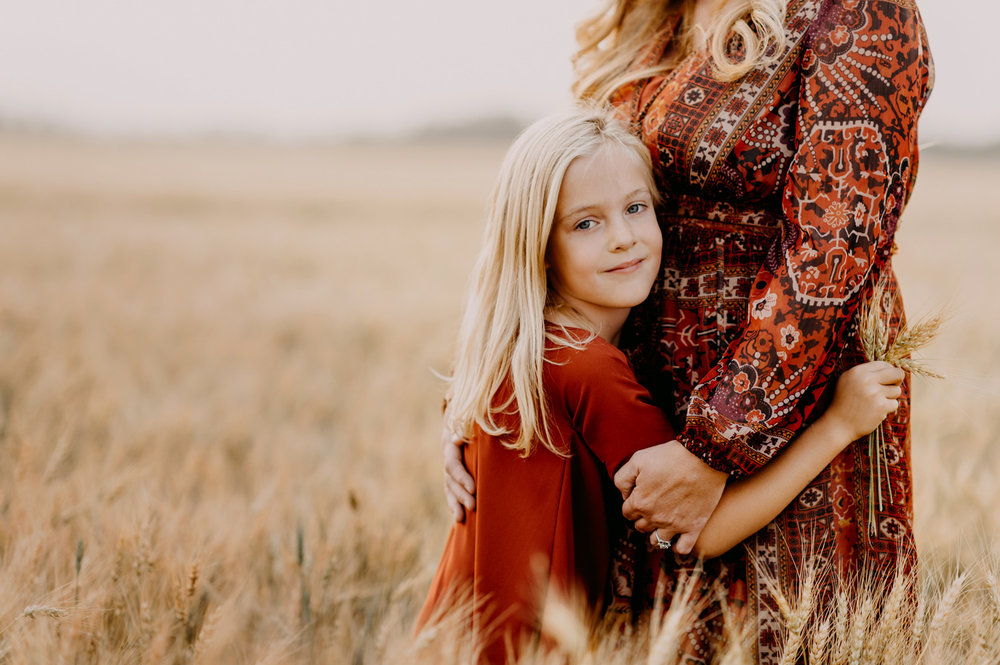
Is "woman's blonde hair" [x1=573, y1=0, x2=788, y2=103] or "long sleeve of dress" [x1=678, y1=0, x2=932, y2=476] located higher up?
"woman's blonde hair" [x1=573, y1=0, x2=788, y2=103]

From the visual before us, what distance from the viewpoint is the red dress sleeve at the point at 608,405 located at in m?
1.64

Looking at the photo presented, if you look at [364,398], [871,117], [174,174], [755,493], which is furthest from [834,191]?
[174,174]

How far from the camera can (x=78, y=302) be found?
20.0 feet

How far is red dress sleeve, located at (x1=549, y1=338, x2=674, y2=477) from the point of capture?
1.64 meters

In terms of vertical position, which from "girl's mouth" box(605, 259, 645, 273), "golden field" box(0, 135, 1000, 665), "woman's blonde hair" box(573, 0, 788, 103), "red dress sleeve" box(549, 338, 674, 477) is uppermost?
"woman's blonde hair" box(573, 0, 788, 103)

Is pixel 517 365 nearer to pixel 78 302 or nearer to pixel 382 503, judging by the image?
pixel 382 503

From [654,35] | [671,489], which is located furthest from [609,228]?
[654,35]

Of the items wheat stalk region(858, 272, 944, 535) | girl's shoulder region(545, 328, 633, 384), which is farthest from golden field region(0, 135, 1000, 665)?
girl's shoulder region(545, 328, 633, 384)

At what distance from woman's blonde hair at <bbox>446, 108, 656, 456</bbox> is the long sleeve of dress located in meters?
0.35

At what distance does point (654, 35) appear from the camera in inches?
84.7

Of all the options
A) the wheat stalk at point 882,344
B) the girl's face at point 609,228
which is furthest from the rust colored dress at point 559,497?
the wheat stalk at point 882,344

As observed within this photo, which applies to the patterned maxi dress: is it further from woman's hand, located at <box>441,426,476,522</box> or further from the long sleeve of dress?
woman's hand, located at <box>441,426,476,522</box>

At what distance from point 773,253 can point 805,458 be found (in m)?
0.43

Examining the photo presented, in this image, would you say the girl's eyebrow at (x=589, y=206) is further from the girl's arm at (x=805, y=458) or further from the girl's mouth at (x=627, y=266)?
the girl's arm at (x=805, y=458)
